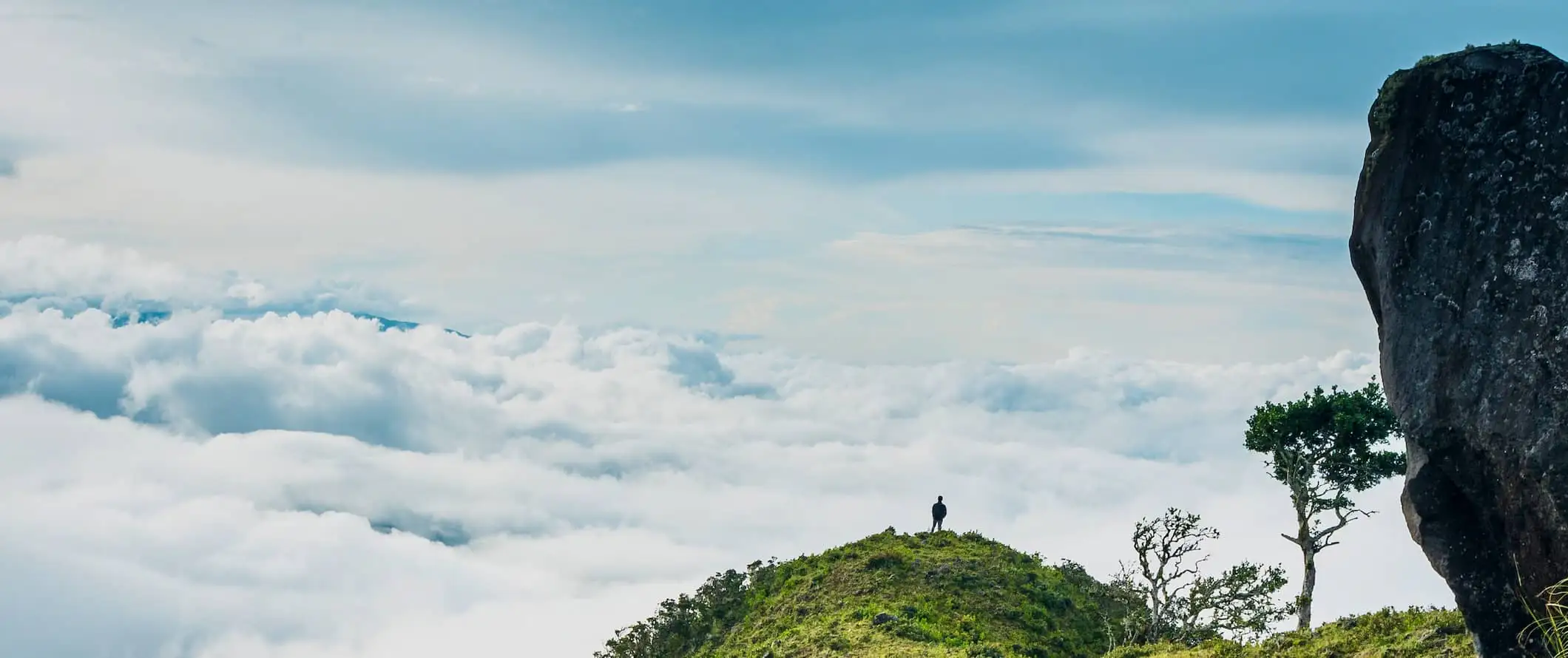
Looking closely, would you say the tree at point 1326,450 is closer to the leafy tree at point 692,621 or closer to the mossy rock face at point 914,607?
the mossy rock face at point 914,607

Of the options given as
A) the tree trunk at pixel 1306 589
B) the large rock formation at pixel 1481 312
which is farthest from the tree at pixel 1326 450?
the large rock formation at pixel 1481 312

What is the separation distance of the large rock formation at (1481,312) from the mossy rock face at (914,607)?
19666 mm

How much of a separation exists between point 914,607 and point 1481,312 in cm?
3028

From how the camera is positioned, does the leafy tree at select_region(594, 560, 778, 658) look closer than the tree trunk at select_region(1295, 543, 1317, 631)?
No

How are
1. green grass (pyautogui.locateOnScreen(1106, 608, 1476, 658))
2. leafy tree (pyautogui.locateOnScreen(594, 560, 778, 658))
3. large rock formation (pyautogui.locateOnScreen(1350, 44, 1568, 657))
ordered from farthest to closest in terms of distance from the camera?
leafy tree (pyautogui.locateOnScreen(594, 560, 778, 658))
green grass (pyautogui.locateOnScreen(1106, 608, 1476, 658))
large rock formation (pyautogui.locateOnScreen(1350, 44, 1568, 657))

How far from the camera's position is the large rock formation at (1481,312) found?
19625 mm

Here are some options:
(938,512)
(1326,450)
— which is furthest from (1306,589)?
(938,512)

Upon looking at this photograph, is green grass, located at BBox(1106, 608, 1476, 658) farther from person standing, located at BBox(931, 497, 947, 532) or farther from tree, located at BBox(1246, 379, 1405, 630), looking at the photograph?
person standing, located at BBox(931, 497, 947, 532)

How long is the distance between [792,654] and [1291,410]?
21.7 metres

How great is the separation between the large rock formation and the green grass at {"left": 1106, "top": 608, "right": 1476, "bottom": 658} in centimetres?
622

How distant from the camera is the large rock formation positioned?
19.6 m

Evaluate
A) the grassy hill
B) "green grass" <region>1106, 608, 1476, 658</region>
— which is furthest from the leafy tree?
"green grass" <region>1106, 608, 1476, 658</region>

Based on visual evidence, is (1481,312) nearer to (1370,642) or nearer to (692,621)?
(1370,642)

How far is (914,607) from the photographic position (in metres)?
46.8
